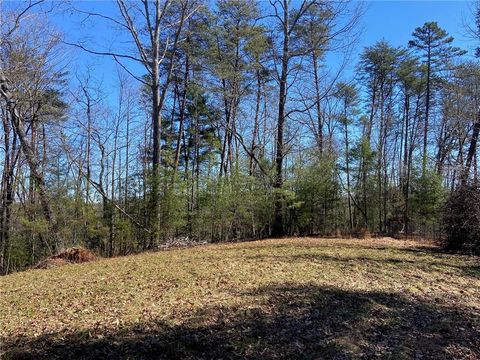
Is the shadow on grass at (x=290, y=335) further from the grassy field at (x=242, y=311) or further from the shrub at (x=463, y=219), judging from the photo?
the shrub at (x=463, y=219)

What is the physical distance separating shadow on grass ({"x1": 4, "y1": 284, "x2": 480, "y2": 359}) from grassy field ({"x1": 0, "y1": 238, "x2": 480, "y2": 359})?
11 millimetres

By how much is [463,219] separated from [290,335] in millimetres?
7676

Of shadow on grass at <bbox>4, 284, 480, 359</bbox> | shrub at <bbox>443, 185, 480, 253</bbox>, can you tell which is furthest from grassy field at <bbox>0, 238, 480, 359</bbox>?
shrub at <bbox>443, 185, 480, 253</bbox>

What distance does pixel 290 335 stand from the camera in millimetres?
3760

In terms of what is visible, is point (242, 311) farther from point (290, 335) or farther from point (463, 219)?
point (463, 219)

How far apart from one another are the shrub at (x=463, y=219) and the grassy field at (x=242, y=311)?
2.93m

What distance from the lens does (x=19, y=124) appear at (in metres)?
10.5

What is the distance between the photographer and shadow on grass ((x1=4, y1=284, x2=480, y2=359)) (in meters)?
3.31

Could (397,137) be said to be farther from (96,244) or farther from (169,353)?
(169,353)

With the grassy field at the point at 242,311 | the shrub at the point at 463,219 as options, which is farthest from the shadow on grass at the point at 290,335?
the shrub at the point at 463,219

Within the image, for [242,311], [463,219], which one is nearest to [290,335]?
[242,311]

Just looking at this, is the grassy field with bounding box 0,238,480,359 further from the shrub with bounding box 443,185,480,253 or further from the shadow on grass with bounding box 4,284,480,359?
the shrub with bounding box 443,185,480,253

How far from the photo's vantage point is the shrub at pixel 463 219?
9.45 metres

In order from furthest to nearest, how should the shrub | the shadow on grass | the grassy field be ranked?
the shrub, the grassy field, the shadow on grass
